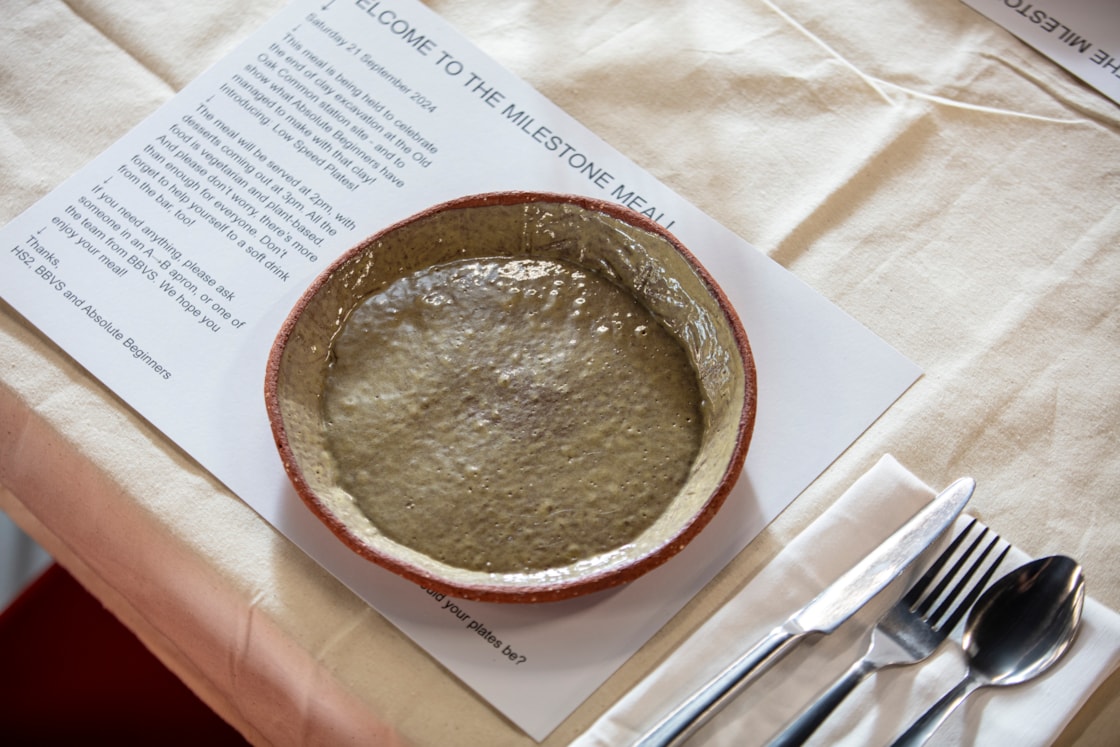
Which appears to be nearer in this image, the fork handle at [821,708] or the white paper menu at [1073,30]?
the fork handle at [821,708]

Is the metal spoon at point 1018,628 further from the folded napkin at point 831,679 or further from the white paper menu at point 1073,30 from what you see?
the white paper menu at point 1073,30

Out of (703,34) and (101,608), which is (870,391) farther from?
(101,608)

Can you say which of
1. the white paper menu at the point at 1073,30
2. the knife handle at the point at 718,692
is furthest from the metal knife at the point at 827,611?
the white paper menu at the point at 1073,30

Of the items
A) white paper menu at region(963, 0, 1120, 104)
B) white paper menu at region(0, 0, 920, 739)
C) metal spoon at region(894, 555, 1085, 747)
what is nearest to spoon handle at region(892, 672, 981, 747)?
metal spoon at region(894, 555, 1085, 747)

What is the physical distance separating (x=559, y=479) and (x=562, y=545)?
43 millimetres

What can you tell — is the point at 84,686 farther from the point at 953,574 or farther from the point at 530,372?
the point at 953,574

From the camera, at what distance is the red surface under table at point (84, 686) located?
2.57 ft

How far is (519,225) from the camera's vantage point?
66cm

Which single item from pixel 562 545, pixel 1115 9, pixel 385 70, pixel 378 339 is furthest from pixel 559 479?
pixel 1115 9

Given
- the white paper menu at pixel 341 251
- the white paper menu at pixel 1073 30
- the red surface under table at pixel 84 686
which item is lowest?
the red surface under table at pixel 84 686

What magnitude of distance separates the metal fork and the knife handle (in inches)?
1.5

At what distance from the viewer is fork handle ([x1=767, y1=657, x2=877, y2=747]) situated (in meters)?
0.56

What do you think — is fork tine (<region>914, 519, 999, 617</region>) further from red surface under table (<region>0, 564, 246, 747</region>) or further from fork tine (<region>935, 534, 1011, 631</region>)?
red surface under table (<region>0, 564, 246, 747</region>)

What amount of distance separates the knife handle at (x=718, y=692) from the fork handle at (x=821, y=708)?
0.03 meters
